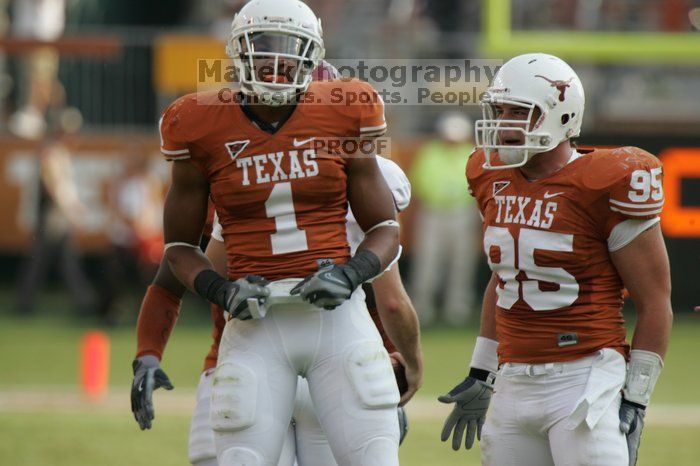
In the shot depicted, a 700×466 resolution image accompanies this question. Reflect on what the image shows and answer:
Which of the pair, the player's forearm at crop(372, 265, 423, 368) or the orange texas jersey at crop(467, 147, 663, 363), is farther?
the player's forearm at crop(372, 265, 423, 368)

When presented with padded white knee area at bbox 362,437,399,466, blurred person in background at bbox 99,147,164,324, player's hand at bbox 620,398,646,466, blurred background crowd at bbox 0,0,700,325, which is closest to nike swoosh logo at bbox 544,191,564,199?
player's hand at bbox 620,398,646,466

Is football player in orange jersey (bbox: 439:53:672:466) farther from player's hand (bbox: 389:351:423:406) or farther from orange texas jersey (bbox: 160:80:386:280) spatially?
orange texas jersey (bbox: 160:80:386:280)

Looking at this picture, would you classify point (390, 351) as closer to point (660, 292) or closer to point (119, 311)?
point (660, 292)

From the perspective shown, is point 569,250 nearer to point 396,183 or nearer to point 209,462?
point 396,183

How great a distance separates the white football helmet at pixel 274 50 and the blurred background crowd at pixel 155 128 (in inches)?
282

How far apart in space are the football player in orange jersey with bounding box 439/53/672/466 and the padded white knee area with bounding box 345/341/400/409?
452mm

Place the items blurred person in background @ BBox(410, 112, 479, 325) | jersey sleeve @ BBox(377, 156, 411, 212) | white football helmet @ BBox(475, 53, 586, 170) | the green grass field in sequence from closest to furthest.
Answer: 1. white football helmet @ BBox(475, 53, 586, 170)
2. jersey sleeve @ BBox(377, 156, 411, 212)
3. the green grass field
4. blurred person in background @ BBox(410, 112, 479, 325)

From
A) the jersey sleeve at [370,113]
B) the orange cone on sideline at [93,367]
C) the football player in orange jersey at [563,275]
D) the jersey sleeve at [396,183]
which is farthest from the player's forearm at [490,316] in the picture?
the orange cone on sideline at [93,367]

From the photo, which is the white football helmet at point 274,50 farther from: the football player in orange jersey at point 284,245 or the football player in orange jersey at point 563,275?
the football player in orange jersey at point 563,275

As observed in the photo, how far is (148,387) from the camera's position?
3.99 m

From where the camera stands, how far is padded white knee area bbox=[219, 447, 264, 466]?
3.71 metres

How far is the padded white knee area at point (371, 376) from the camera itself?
375 cm

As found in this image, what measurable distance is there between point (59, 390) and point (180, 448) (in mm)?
1870

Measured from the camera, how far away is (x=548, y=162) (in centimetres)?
411
